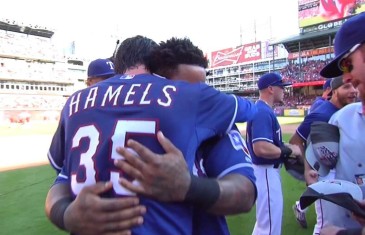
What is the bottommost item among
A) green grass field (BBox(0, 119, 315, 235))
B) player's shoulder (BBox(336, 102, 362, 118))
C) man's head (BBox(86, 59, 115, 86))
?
green grass field (BBox(0, 119, 315, 235))

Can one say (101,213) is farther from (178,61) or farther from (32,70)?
(32,70)

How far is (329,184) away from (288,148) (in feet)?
7.63

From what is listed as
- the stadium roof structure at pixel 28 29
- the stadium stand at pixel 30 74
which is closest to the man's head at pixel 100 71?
the stadium stand at pixel 30 74

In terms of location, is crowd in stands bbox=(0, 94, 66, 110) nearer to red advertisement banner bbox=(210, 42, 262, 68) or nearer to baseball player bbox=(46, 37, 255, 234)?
red advertisement banner bbox=(210, 42, 262, 68)

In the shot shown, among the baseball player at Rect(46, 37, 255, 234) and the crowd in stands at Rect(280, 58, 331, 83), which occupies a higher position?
the crowd in stands at Rect(280, 58, 331, 83)

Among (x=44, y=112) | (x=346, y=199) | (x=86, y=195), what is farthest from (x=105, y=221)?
(x=44, y=112)

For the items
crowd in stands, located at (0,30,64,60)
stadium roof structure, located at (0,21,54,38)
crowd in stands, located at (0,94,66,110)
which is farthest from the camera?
stadium roof structure, located at (0,21,54,38)

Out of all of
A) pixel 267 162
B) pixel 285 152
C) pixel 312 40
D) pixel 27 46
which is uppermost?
pixel 27 46

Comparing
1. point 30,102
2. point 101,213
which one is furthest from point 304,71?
point 101,213

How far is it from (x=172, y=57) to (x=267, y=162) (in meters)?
2.55

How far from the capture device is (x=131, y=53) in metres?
1.65

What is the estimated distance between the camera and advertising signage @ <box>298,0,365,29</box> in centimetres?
4025

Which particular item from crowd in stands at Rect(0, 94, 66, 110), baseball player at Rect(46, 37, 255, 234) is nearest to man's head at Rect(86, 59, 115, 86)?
baseball player at Rect(46, 37, 255, 234)

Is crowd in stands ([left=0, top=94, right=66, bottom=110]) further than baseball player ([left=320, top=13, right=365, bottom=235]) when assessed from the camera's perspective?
Yes
